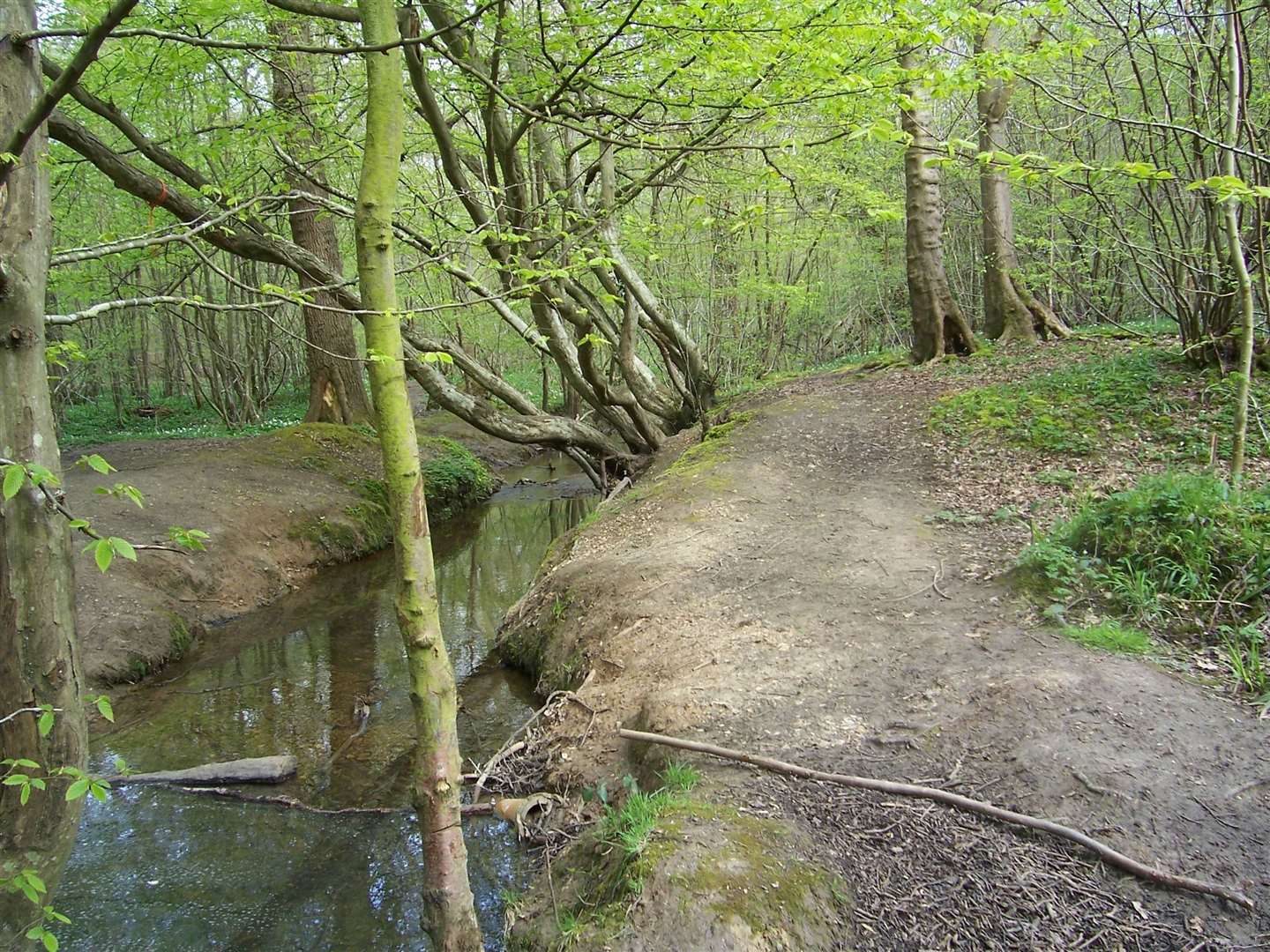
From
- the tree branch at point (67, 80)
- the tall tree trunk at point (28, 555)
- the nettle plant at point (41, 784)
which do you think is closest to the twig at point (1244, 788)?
the nettle plant at point (41, 784)

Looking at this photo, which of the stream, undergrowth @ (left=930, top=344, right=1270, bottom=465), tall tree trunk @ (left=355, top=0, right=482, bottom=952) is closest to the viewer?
tall tree trunk @ (left=355, top=0, right=482, bottom=952)

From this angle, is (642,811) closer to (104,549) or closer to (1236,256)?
(104,549)

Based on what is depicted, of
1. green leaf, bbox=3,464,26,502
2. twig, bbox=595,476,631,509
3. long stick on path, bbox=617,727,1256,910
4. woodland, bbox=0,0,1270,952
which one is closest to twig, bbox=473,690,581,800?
woodland, bbox=0,0,1270,952

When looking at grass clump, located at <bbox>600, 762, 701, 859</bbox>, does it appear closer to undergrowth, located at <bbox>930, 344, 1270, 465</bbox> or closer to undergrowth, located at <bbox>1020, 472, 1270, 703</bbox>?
undergrowth, located at <bbox>1020, 472, 1270, 703</bbox>

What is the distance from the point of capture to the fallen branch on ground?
4.52 m

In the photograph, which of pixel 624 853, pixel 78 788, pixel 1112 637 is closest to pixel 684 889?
pixel 624 853

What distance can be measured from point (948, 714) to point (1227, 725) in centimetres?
Answer: 120

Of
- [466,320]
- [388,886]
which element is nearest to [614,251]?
[388,886]

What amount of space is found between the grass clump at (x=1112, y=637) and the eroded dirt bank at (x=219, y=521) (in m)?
7.30

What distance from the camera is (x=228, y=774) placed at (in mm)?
5176

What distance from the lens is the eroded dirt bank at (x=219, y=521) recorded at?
7629 mm

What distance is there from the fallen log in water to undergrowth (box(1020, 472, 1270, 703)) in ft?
16.7

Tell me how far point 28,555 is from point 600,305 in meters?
10.6

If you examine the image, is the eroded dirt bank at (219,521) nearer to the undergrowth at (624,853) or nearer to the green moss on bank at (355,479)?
the green moss on bank at (355,479)
